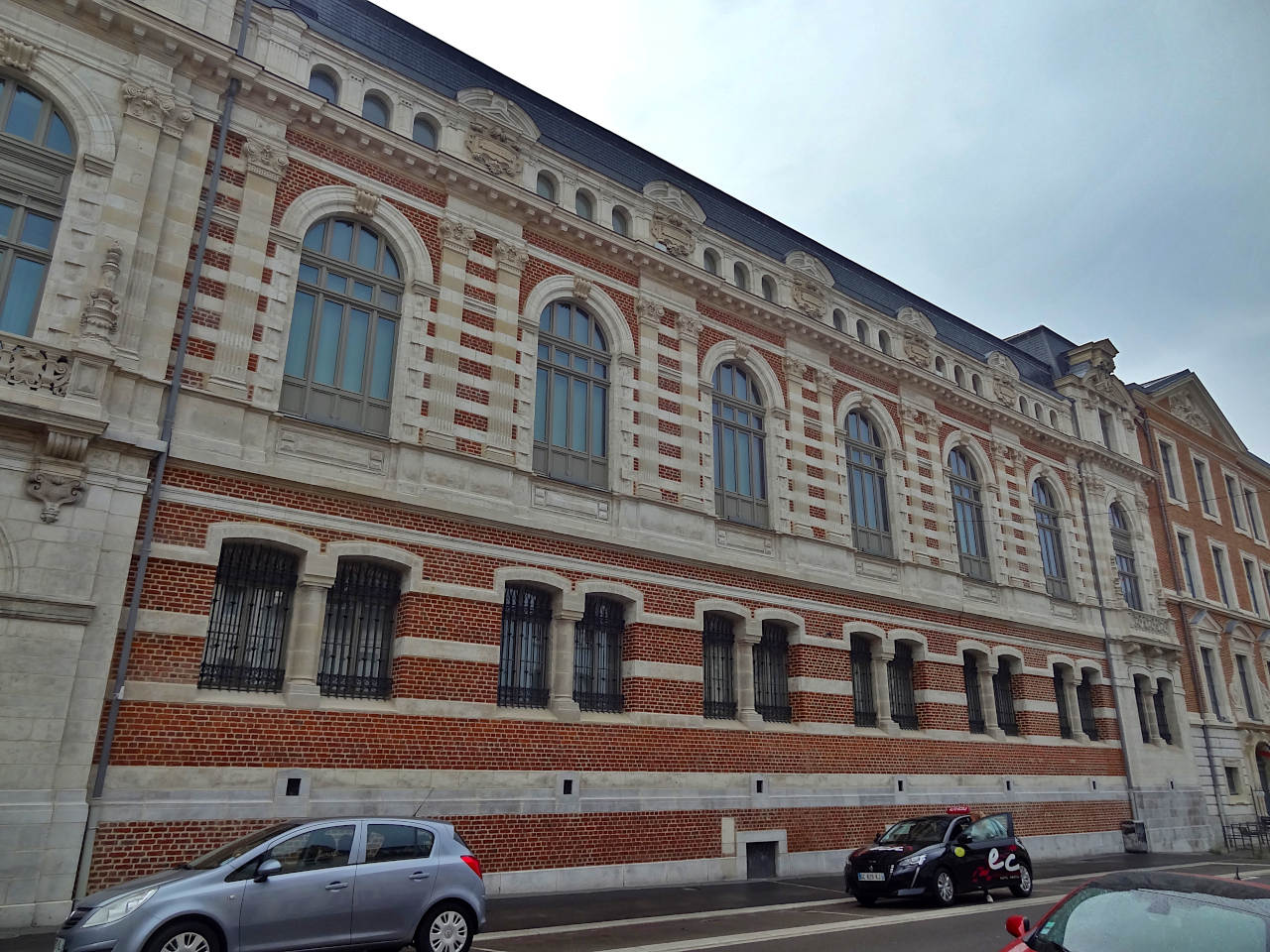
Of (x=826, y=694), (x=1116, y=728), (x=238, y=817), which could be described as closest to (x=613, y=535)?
(x=826, y=694)

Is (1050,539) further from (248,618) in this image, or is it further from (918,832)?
(248,618)

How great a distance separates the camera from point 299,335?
14438mm

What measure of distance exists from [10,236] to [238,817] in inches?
342

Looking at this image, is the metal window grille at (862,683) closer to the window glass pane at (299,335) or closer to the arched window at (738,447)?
the arched window at (738,447)

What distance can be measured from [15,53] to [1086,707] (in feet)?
99.7

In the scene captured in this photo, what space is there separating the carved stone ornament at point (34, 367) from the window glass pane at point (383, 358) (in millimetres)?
4640

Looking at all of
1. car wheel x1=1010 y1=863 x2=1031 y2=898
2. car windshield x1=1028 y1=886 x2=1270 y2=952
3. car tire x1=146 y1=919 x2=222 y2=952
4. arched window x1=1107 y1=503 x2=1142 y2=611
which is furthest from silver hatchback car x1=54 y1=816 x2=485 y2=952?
arched window x1=1107 y1=503 x2=1142 y2=611

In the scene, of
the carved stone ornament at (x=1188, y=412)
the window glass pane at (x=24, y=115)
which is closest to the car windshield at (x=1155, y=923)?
the window glass pane at (x=24, y=115)

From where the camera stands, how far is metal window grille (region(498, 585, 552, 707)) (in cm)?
1502

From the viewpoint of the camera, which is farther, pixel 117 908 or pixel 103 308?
pixel 103 308

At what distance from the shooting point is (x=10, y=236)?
11891mm

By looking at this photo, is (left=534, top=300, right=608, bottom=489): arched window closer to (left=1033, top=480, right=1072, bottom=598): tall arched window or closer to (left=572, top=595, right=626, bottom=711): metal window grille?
(left=572, top=595, right=626, bottom=711): metal window grille

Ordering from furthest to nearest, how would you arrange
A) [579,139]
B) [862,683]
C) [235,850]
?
[862,683]
[579,139]
[235,850]

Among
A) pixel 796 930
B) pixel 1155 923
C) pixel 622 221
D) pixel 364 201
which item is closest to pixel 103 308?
pixel 364 201
